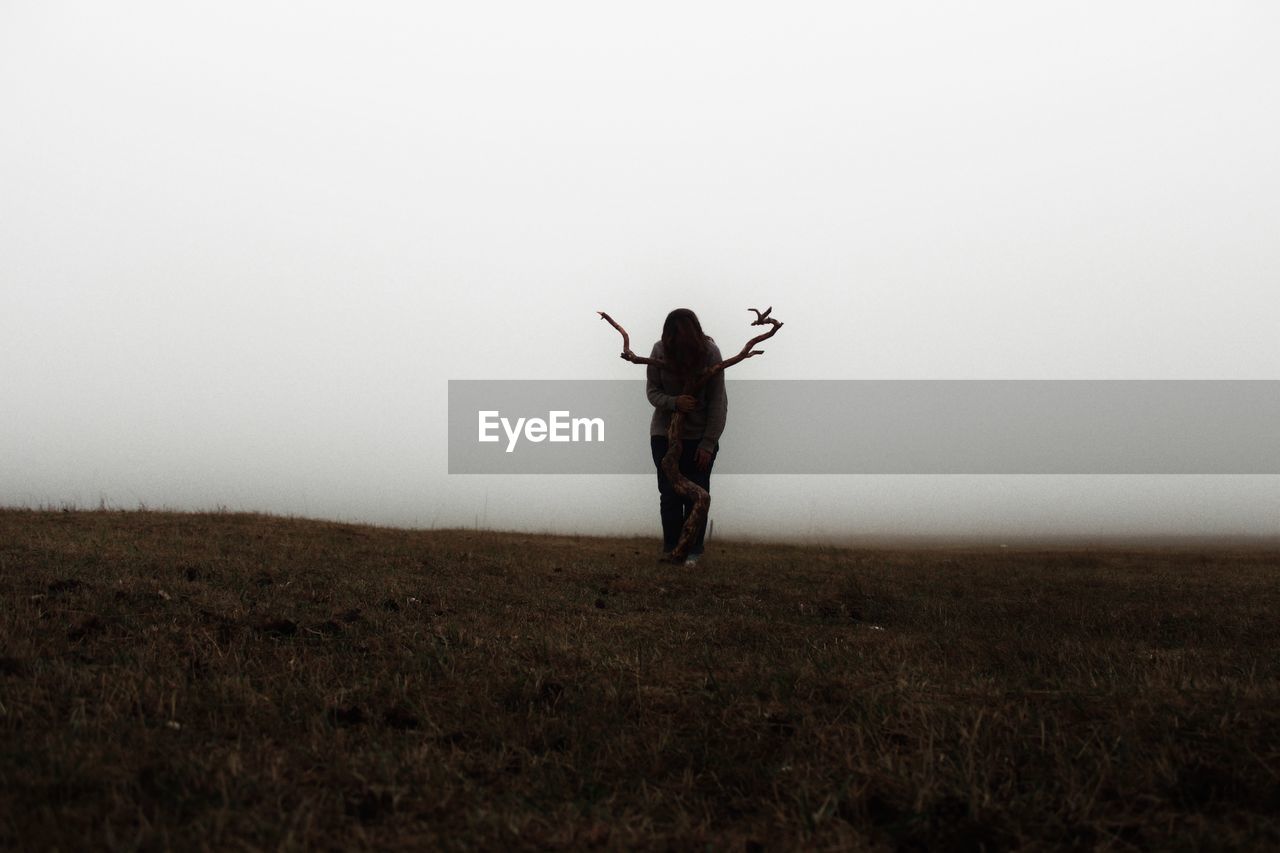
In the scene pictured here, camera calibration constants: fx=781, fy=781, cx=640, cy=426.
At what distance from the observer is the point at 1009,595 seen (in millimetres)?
8789

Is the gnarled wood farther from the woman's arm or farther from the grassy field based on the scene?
the grassy field

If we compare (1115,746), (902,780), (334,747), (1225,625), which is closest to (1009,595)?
(1225,625)

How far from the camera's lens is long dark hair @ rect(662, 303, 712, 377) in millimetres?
10672

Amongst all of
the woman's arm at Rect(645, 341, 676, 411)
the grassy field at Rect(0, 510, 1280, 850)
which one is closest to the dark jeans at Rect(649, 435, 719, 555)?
the woman's arm at Rect(645, 341, 676, 411)

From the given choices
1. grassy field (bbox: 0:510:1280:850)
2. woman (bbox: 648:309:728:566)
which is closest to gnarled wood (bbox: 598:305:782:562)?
woman (bbox: 648:309:728:566)

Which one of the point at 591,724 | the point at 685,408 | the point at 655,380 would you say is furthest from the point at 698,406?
the point at 591,724

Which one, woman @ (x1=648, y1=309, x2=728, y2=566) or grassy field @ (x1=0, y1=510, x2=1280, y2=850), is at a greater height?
woman @ (x1=648, y1=309, x2=728, y2=566)

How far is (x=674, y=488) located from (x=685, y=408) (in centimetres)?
113

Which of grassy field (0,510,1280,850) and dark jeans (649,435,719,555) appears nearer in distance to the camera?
grassy field (0,510,1280,850)

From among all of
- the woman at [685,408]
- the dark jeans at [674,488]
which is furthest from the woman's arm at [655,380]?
the dark jeans at [674,488]

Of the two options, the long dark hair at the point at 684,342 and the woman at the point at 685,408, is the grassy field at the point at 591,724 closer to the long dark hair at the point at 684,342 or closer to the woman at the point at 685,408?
the woman at the point at 685,408

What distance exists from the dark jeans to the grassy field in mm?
4184

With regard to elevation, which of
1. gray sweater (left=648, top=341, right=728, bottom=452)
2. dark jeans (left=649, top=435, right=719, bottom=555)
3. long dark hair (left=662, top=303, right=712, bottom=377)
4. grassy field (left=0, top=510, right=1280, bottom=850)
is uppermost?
long dark hair (left=662, top=303, right=712, bottom=377)

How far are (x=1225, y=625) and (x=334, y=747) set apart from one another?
7.24 m
